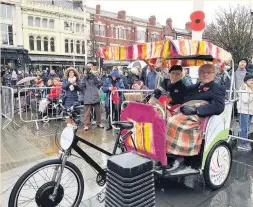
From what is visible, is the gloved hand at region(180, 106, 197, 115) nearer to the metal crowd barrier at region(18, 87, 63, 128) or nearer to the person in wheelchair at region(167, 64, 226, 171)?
the person in wheelchair at region(167, 64, 226, 171)

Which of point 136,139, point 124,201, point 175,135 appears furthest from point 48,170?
point 175,135

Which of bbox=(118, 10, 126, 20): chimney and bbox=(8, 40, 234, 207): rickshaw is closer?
bbox=(8, 40, 234, 207): rickshaw

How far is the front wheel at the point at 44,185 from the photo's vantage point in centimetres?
269

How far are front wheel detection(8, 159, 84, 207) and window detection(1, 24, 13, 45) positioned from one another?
113ft

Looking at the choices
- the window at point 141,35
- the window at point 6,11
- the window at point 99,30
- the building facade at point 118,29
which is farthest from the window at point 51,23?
the window at point 141,35

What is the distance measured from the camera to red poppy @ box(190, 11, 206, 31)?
6.18 m

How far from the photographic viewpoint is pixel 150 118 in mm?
3293

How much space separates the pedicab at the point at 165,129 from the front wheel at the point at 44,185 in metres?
0.82

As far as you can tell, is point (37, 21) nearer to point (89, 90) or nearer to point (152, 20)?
point (152, 20)

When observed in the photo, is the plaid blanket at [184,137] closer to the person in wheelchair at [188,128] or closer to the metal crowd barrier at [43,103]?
the person in wheelchair at [188,128]

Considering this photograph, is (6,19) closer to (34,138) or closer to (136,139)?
(34,138)

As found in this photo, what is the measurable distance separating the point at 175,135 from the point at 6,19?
36.0m

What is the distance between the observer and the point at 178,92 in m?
4.38

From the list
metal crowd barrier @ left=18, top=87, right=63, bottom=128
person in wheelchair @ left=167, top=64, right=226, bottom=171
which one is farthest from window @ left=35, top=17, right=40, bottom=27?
person in wheelchair @ left=167, top=64, right=226, bottom=171
